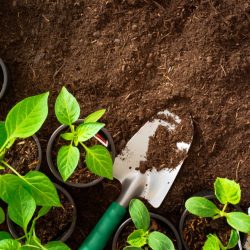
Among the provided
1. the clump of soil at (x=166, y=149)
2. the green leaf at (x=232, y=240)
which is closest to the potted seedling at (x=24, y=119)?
the clump of soil at (x=166, y=149)

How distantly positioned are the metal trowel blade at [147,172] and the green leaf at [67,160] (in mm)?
371

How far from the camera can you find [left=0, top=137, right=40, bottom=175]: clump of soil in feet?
4.67

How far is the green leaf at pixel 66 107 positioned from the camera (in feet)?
3.76

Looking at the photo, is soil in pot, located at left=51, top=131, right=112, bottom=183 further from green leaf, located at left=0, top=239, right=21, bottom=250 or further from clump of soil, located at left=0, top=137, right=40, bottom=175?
green leaf, located at left=0, top=239, right=21, bottom=250

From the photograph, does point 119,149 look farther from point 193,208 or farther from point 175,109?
point 193,208

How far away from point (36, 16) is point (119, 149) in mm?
540

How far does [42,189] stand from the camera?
43.8 inches

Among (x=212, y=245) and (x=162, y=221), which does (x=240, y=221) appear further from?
(x=162, y=221)

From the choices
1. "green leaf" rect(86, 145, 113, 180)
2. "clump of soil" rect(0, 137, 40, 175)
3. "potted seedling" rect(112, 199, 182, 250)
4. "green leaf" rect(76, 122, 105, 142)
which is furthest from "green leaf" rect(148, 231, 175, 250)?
"clump of soil" rect(0, 137, 40, 175)

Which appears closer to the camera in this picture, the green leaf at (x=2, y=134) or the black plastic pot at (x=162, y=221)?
the green leaf at (x=2, y=134)

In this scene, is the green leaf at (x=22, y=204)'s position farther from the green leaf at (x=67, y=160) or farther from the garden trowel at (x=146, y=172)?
the garden trowel at (x=146, y=172)

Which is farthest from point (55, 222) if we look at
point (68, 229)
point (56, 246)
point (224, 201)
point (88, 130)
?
point (224, 201)

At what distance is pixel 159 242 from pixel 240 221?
24 cm

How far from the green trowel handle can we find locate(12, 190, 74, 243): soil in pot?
9cm
